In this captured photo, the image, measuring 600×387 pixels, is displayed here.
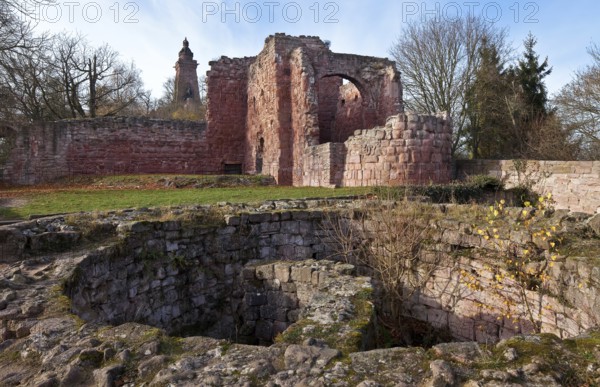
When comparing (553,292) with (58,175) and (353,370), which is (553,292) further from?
(58,175)

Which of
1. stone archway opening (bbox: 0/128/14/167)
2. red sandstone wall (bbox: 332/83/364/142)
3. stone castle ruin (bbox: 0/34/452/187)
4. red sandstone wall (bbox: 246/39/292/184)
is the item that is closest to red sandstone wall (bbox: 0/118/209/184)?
stone castle ruin (bbox: 0/34/452/187)

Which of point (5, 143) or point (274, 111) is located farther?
point (5, 143)

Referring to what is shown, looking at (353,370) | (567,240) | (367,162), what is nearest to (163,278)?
(353,370)

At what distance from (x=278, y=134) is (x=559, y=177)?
11.1m

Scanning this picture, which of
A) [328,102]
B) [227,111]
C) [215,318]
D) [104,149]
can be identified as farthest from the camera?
[328,102]

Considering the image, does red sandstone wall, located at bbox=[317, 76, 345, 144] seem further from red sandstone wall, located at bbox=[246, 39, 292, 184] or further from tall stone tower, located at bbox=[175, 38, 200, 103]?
tall stone tower, located at bbox=[175, 38, 200, 103]

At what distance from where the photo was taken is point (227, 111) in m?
22.6

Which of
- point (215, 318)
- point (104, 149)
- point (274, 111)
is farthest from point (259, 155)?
point (215, 318)

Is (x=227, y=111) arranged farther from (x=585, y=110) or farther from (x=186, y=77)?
(x=186, y=77)

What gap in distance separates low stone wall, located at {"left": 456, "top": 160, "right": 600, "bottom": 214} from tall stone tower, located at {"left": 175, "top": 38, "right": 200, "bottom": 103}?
1405 inches

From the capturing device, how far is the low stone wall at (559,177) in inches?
527

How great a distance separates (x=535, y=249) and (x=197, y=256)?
541 centimetres

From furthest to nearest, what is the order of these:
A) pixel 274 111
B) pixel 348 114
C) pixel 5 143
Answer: pixel 5 143, pixel 348 114, pixel 274 111

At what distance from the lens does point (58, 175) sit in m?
19.4
